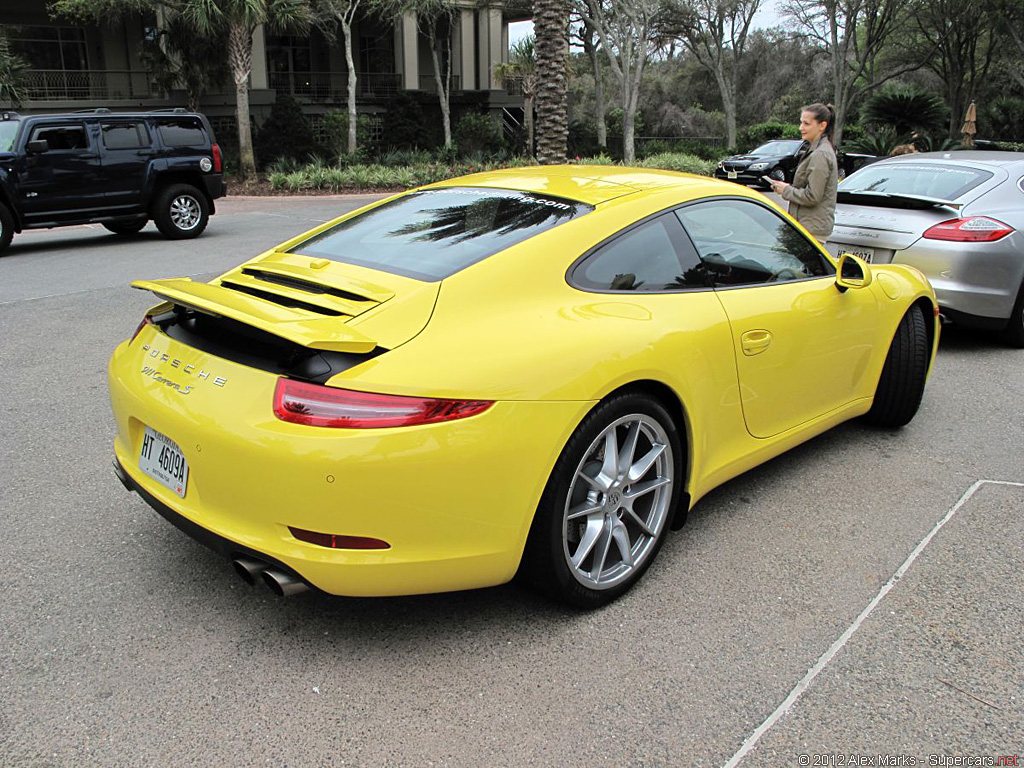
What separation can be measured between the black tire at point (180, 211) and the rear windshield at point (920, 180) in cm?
900

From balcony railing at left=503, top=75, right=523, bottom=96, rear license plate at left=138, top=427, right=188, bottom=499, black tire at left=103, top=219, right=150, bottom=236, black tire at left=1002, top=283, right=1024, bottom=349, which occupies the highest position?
balcony railing at left=503, top=75, right=523, bottom=96

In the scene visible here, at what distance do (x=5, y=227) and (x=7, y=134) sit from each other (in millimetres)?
1308

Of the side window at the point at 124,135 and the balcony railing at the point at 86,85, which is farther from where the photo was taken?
the balcony railing at the point at 86,85

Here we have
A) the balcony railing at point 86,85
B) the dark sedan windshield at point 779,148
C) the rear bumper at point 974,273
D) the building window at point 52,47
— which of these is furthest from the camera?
the building window at point 52,47

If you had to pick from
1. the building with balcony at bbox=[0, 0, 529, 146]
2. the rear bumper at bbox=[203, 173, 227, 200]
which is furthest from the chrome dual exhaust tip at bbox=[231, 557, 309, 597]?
the building with balcony at bbox=[0, 0, 529, 146]

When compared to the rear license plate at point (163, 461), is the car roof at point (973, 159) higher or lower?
higher

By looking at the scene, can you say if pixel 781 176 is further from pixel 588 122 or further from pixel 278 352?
pixel 278 352

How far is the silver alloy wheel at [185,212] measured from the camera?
12117 millimetres

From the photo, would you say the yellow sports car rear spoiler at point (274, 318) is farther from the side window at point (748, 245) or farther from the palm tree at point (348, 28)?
the palm tree at point (348, 28)

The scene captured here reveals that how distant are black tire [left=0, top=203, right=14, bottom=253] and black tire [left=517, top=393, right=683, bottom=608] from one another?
1066cm

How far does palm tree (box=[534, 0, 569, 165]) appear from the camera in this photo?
15.3m

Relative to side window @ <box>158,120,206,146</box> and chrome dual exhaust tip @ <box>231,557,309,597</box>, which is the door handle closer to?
chrome dual exhaust tip @ <box>231,557,309,597</box>

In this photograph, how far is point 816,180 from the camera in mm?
6016

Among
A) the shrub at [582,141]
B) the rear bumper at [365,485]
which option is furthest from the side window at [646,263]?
the shrub at [582,141]
